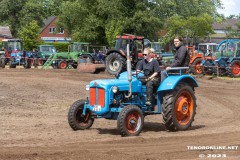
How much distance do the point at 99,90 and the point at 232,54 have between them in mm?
17150

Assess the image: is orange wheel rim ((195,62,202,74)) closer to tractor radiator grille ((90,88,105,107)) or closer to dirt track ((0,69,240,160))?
dirt track ((0,69,240,160))

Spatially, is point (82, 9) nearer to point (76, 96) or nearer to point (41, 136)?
point (76, 96)

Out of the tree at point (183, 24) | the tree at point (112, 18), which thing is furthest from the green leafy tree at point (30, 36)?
the tree at point (183, 24)

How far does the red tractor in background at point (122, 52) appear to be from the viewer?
77.3 ft

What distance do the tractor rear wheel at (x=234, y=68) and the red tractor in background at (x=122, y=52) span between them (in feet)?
14.5

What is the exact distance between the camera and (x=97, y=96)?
879 centimetres

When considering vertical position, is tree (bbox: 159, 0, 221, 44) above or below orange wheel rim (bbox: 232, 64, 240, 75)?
above

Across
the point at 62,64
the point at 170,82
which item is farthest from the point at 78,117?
the point at 62,64

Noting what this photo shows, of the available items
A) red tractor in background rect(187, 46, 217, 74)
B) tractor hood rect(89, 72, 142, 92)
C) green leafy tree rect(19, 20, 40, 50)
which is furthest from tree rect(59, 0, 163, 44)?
tractor hood rect(89, 72, 142, 92)

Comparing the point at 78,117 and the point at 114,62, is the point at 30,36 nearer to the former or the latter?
the point at 114,62

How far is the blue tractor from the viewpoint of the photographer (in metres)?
8.56

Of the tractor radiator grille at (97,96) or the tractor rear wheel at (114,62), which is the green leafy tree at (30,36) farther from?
the tractor radiator grille at (97,96)

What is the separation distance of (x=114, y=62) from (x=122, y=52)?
0.88m

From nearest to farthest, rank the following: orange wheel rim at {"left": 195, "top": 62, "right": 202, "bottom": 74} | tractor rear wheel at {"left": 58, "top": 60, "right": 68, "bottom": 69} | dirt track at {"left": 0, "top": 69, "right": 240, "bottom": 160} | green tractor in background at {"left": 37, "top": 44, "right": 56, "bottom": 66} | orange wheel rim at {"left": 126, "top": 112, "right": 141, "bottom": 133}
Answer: dirt track at {"left": 0, "top": 69, "right": 240, "bottom": 160}, orange wheel rim at {"left": 126, "top": 112, "right": 141, "bottom": 133}, orange wheel rim at {"left": 195, "top": 62, "right": 202, "bottom": 74}, tractor rear wheel at {"left": 58, "top": 60, "right": 68, "bottom": 69}, green tractor in background at {"left": 37, "top": 44, "right": 56, "bottom": 66}
